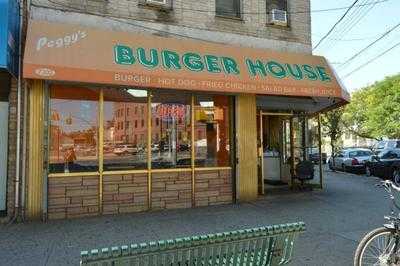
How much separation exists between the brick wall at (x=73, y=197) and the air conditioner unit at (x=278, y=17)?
6.53 m

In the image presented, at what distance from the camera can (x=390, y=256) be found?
4988 millimetres

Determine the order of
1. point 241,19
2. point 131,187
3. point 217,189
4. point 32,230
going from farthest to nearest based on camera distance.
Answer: point 241,19, point 217,189, point 131,187, point 32,230

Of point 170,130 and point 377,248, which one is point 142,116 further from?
point 377,248

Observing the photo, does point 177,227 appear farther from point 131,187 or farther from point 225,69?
point 225,69

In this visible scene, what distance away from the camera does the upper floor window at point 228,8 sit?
1197 cm

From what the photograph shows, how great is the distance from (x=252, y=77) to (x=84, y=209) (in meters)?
4.90

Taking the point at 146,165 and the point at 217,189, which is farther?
the point at 217,189

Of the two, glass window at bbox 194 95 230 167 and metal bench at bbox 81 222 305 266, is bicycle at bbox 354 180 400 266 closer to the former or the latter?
metal bench at bbox 81 222 305 266

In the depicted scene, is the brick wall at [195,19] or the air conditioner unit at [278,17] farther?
the air conditioner unit at [278,17]

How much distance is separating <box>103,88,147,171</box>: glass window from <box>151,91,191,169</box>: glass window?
0.93 ft

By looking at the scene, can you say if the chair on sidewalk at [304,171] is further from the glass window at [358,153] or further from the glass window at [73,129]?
the glass window at [358,153]

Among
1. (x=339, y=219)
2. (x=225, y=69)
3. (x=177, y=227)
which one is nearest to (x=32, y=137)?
(x=177, y=227)

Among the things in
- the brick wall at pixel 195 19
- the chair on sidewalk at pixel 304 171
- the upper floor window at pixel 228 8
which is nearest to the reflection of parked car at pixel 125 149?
the brick wall at pixel 195 19

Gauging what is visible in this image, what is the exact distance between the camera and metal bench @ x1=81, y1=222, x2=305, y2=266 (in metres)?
3.27
